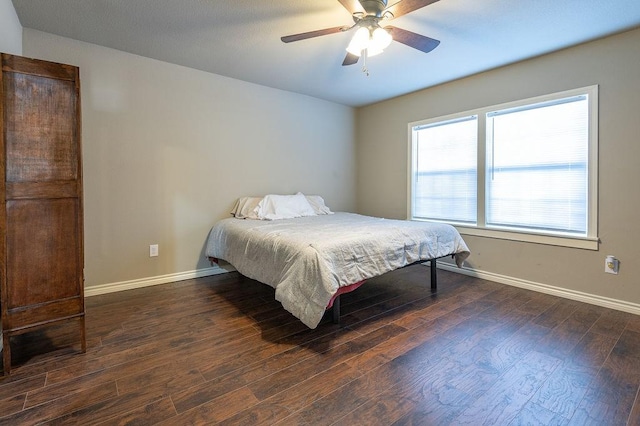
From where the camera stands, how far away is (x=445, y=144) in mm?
3891

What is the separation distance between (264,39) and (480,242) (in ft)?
10.3

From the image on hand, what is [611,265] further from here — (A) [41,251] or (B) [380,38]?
(A) [41,251]

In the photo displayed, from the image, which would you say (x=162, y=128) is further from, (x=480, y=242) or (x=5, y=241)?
(x=480, y=242)

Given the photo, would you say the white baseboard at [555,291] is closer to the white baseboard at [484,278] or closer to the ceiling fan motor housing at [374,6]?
the white baseboard at [484,278]

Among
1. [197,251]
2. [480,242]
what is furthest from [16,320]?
[480,242]

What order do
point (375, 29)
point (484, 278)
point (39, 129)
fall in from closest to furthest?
point (39, 129) → point (375, 29) → point (484, 278)

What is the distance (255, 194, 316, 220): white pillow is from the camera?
3.54 metres

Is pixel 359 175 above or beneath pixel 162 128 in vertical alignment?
beneath

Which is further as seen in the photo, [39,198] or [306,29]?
[306,29]

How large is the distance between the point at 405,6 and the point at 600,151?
2231 millimetres

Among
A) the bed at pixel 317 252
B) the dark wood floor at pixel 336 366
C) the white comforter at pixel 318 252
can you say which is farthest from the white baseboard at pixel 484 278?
the white comforter at pixel 318 252

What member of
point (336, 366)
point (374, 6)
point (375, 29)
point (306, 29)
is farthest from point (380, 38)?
point (336, 366)

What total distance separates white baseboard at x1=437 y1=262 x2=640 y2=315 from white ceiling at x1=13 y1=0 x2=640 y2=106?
226 cm

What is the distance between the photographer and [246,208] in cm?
363
